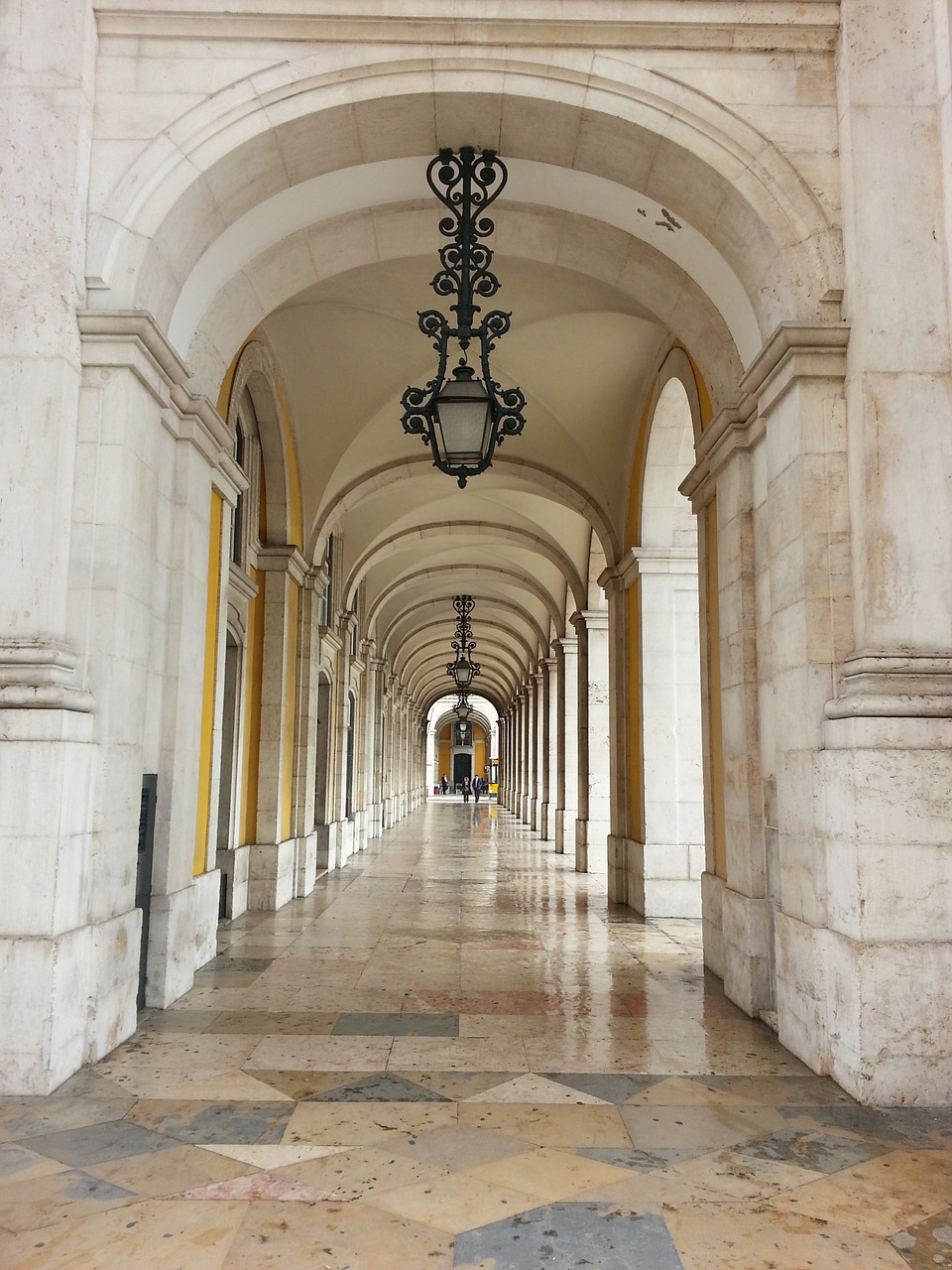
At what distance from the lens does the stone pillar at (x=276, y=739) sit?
950 centimetres

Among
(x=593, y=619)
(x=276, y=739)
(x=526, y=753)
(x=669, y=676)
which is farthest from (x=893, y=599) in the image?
(x=526, y=753)

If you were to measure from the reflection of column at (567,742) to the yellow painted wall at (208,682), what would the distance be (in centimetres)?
1094

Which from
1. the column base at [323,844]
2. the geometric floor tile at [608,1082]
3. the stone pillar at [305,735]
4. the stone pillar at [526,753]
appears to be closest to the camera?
the geometric floor tile at [608,1082]

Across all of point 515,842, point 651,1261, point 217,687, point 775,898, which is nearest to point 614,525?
point 217,687

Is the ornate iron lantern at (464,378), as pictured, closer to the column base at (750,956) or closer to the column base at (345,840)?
the column base at (750,956)

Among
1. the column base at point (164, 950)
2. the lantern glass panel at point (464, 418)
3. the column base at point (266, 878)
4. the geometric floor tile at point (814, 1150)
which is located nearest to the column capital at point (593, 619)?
the column base at point (266, 878)

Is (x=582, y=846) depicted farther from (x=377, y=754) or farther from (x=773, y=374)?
(x=773, y=374)

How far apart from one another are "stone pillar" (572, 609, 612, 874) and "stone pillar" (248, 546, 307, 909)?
5124 millimetres

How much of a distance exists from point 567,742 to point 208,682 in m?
Answer: 11.3

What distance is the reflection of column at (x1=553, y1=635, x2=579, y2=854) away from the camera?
17297 mm

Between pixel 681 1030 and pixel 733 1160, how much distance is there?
1.78 metres

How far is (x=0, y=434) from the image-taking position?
451 centimetres

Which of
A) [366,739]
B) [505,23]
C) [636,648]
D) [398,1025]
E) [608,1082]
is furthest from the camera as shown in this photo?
[366,739]

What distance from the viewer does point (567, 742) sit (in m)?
17.2
